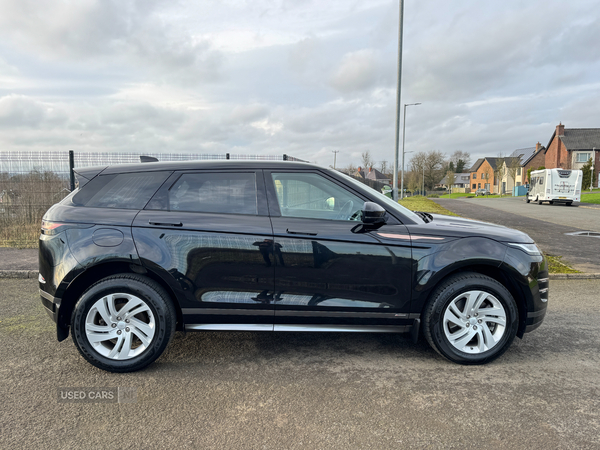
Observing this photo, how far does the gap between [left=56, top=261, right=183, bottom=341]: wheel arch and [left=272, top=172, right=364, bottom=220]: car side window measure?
1203 millimetres

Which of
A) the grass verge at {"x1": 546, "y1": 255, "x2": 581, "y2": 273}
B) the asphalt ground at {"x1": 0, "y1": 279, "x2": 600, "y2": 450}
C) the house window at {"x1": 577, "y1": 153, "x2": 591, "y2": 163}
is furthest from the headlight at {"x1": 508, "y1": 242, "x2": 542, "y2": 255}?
the house window at {"x1": 577, "y1": 153, "x2": 591, "y2": 163}

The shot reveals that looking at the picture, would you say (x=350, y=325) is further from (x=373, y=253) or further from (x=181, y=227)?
(x=181, y=227)

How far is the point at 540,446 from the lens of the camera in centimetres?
241

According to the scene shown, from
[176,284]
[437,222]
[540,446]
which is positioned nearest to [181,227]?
[176,284]

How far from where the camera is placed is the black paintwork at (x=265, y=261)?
3.36 metres

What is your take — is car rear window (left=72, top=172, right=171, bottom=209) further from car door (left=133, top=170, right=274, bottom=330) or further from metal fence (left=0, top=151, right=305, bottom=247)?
metal fence (left=0, top=151, right=305, bottom=247)

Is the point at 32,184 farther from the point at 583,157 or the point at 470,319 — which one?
the point at 583,157

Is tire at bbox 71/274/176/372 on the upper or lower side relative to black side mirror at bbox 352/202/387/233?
lower

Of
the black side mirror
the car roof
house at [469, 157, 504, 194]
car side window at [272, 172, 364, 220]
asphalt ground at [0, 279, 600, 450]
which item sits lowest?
asphalt ground at [0, 279, 600, 450]

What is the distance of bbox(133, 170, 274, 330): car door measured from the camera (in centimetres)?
335

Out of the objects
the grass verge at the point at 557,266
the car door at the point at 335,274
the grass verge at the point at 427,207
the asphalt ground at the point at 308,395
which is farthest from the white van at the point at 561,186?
the car door at the point at 335,274

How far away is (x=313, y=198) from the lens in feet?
11.8

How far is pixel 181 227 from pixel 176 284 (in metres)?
0.47

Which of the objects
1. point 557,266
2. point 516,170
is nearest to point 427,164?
point 516,170
